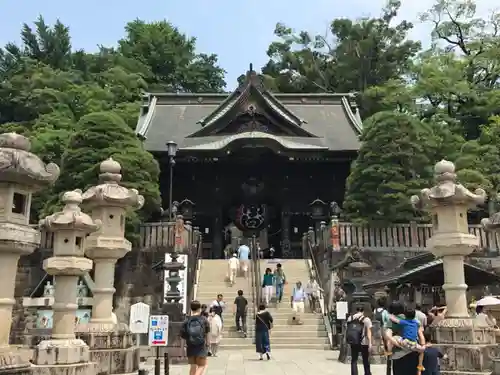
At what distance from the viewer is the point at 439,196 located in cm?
985

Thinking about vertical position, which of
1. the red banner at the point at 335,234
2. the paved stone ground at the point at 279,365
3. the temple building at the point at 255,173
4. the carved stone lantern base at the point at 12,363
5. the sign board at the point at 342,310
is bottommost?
the paved stone ground at the point at 279,365

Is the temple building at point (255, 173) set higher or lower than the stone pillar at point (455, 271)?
higher

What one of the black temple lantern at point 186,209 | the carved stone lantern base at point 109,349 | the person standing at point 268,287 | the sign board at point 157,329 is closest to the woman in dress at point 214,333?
the person standing at point 268,287

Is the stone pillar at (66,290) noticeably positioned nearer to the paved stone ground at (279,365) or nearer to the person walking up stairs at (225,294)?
the paved stone ground at (279,365)

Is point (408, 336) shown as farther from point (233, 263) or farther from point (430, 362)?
point (233, 263)

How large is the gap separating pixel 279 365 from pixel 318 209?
1489 centimetres

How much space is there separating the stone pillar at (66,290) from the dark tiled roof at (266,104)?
58.4 ft

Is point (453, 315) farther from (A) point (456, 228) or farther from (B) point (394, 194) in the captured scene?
(B) point (394, 194)

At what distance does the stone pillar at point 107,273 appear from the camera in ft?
33.4

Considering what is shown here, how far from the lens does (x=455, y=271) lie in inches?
388

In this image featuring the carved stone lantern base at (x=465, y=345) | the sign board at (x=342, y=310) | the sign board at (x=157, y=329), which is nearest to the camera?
the carved stone lantern base at (x=465, y=345)

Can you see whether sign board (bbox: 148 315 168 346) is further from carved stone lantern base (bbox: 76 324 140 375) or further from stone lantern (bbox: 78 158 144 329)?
stone lantern (bbox: 78 158 144 329)

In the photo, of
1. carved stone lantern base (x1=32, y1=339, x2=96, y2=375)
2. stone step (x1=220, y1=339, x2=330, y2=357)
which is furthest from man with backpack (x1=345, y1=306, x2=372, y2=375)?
stone step (x1=220, y1=339, x2=330, y2=357)

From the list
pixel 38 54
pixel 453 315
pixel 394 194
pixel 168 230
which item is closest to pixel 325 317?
pixel 394 194
